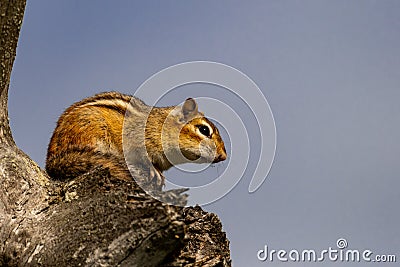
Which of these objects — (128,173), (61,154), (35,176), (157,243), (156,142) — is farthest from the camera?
(156,142)

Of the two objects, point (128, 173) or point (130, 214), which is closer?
point (130, 214)

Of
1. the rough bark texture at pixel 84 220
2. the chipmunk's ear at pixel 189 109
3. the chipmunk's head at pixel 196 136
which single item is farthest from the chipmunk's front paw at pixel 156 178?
the chipmunk's ear at pixel 189 109

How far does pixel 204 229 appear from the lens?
447cm

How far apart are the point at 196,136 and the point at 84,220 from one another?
128 inches

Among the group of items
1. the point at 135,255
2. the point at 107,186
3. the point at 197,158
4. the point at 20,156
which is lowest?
the point at 135,255

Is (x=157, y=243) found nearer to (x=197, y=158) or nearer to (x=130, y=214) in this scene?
(x=130, y=214)

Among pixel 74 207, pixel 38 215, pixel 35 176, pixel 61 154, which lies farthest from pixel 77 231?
pixel 61 154

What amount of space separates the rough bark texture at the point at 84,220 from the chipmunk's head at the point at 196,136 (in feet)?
6.91

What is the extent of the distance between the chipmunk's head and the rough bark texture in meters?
2.10

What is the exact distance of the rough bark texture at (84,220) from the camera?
329cm

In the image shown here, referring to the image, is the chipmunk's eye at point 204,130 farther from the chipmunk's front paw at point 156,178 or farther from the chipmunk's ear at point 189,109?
the chipmunk's front paw at point 156,178

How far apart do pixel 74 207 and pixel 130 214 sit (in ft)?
1.90

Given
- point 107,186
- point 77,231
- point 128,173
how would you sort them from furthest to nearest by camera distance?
1. point 128,173
2. point 107,186
3. point 77,231

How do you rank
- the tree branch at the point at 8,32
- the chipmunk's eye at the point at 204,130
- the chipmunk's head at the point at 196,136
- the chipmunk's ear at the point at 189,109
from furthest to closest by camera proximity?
the chipmunk's ear at the point at 189,109 → the chipmunk's eye at the point at 204,130 → the chipmunk's head at the point at 196,136 → the tree branch at the point at 8,32
